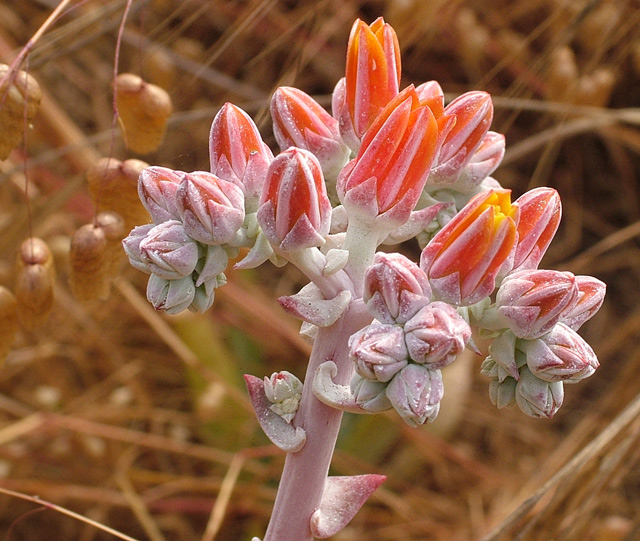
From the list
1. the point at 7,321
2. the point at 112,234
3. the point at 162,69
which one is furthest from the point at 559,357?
the point at 162,69

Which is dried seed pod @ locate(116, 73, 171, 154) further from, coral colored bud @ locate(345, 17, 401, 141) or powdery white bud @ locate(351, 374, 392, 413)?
powdery white bud @ locate(351, 374, 392, 413)

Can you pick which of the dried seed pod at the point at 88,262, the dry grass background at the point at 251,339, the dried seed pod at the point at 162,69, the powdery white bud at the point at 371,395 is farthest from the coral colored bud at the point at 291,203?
the dried seed pod at the point at 162,69

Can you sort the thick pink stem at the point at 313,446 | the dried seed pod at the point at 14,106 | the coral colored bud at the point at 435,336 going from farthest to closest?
the dried seed pod at the point at 14,106, the thick pink stem at the point at 313,446, the coral colored bud at the point at 435,336

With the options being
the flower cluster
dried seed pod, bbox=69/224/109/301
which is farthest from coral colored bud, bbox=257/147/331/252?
dried seed pod, bbox=69/224/109/301

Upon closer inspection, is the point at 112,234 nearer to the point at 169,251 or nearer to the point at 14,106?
the point at 14,106

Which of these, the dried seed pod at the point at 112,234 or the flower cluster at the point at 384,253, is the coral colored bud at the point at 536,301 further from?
the dried seed pod at the point at 112,234

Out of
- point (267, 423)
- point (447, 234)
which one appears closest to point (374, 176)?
Result: point (447, 234)
